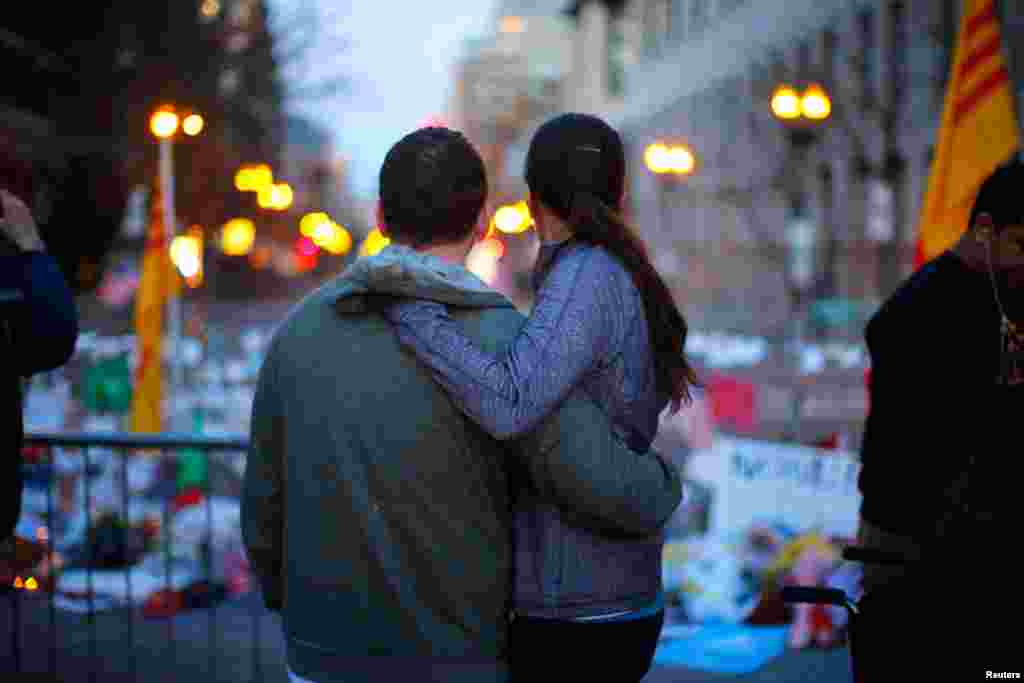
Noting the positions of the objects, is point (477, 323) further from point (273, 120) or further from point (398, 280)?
point (273, 120)

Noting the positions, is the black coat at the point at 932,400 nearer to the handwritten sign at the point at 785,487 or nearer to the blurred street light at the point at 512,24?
the handwritten sign at the point at 785,487

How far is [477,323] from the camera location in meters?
2.65

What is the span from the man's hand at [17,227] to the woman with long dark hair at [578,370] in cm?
121

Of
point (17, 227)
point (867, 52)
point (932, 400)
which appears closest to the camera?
point (17, 227)

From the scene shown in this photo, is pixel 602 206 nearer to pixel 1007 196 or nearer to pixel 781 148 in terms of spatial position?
pixel 1007 196

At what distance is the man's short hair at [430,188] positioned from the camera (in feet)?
8.84

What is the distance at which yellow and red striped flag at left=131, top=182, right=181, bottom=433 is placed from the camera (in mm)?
12727

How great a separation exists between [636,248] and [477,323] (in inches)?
15.6

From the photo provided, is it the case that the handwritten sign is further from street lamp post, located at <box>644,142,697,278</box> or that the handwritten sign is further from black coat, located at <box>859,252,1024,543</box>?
street lamp post, located at <box>644,142,697,278</box>

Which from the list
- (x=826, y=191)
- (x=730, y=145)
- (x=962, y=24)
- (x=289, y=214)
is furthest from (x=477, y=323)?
(x=289, y=214)

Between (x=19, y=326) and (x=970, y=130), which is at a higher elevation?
(x=970, y=130)

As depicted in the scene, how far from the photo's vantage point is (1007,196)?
3.54 metres

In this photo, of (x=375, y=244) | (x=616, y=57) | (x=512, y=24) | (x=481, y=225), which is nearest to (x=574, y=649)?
(x=481, y=225)

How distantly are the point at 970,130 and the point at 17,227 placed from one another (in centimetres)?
425
